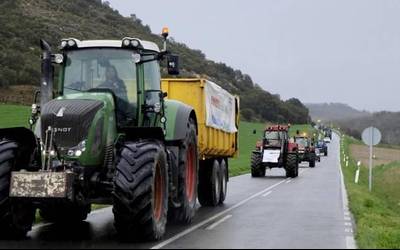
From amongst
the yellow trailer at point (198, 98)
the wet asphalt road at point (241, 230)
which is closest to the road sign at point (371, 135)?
the wet asphalt road at point (241, 230)

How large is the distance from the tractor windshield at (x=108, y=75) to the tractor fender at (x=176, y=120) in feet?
4.35

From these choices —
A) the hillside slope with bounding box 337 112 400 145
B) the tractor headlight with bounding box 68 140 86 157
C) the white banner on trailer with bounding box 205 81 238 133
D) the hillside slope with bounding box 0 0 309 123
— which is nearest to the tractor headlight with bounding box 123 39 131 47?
the tractor headlight with bounding box 68 140 86 157

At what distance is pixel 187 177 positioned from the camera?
13.9m

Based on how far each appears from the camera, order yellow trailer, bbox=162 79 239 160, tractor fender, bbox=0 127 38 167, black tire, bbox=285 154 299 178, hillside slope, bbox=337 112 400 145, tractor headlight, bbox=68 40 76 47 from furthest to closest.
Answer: hillside slope, bbox=337 112 400 145 → black tire, bbox=285 154 299 178 → yellow trailer, bbox=162 79 239 160 → tractor headlight, bbox=68 40 76 47 → tractor fender, bbox=0 127 38 167

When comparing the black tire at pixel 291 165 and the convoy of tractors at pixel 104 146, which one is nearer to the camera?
the convoy of tractors at pixel 104 146

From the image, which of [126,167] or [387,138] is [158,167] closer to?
[126,167]

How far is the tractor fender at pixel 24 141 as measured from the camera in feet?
35.7

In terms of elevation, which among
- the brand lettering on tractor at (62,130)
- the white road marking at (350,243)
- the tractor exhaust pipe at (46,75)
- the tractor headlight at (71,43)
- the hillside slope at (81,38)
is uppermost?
the hillside slope at (81,38)

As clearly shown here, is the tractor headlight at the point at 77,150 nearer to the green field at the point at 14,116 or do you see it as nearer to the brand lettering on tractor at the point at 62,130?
the brand lettering on tractor at the point at 62,130

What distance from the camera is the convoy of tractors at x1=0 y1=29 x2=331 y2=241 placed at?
10.1 meters

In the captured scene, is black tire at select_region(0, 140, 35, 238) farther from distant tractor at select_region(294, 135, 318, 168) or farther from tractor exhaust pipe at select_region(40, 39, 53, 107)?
distant tractor at select_region(294, 135, 318, 168)

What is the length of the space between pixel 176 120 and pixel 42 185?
3.84 m

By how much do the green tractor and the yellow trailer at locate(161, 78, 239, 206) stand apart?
3.16m

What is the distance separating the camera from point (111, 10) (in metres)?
110
